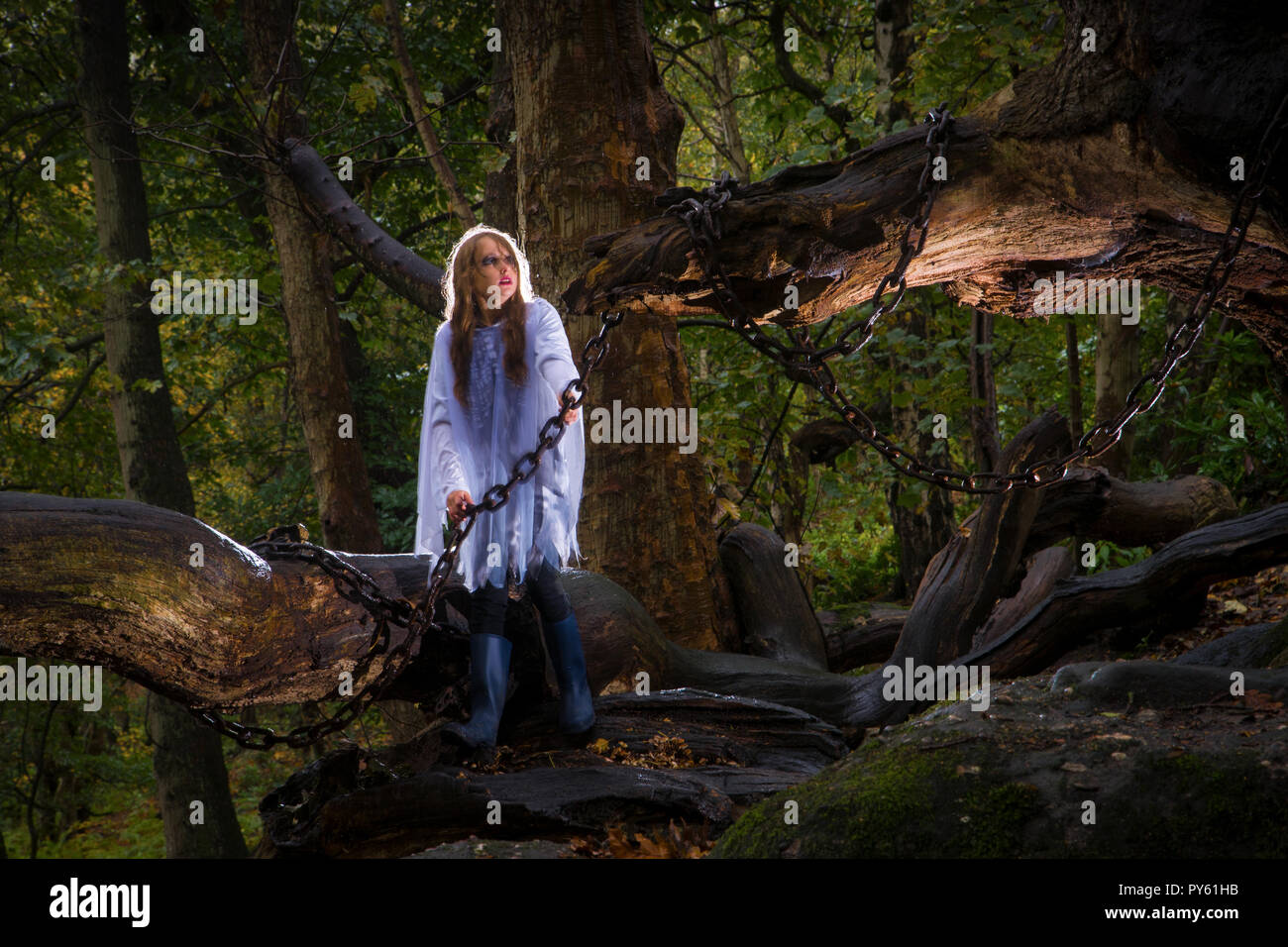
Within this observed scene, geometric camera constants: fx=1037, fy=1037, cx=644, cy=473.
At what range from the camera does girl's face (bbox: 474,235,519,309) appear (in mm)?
4531

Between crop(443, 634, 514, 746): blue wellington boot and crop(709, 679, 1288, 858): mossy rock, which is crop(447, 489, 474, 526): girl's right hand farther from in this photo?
crop(709, 679, 1288, 858): mossy rock

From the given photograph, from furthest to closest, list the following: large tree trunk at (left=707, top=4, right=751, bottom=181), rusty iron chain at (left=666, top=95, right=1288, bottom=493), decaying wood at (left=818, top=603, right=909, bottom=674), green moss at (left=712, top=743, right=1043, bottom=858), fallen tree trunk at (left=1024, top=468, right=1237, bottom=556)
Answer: large tree trunk at (left=707, top=4, right=751, bottom=181) → decaying wood at (left=818, top=603, right=909, bottom=674) → fallen tree trunk at (left=1024, top=468, right=1237, bottom=556) → rusty iron chain at (left=666, top=95, right=1288, bottom=493) → green moss at (left=712, top=743, right=1043, bottom=858)

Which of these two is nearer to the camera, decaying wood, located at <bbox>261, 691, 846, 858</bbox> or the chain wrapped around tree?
the chain wrapped around tree

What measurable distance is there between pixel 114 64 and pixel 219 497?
22.3ft

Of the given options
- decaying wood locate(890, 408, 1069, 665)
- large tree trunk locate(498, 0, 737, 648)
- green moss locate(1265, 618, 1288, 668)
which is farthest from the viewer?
decaying wood locate(890, 408, 1069, 665)

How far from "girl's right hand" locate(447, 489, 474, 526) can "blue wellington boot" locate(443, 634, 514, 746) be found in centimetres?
56

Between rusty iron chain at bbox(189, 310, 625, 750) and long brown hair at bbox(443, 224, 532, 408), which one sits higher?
long brown hair at bbox(443, 224, 532, 408)

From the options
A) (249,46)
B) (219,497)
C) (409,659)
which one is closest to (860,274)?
(409,659)

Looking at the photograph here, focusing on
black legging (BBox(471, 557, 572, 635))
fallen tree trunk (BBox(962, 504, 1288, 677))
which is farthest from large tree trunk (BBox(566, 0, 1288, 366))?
fallen tree trunk (BBox(962, 504, 1288, 677))

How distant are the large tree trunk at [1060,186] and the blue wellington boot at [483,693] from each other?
153 cm

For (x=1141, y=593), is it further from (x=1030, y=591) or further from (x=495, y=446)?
(x=495, y=446)

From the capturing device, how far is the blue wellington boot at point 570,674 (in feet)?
15.3

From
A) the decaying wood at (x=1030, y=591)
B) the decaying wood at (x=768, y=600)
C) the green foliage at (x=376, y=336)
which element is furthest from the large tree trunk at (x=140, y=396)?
the decaying wood at (x=1030, y=591)
